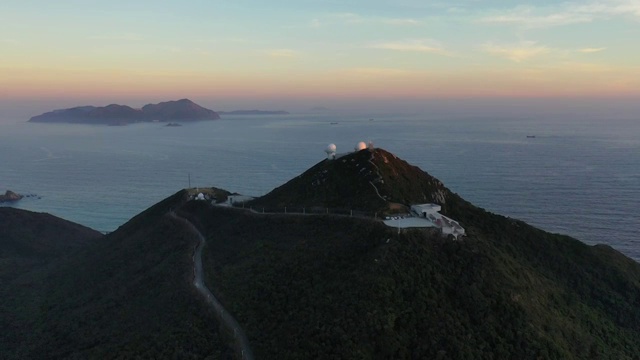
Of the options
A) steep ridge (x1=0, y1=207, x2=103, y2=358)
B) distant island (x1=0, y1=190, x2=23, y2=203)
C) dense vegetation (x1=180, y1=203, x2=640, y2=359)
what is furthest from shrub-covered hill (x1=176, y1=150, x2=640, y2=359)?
distant island (x1=0, y1=190, x2=23, y2=203)

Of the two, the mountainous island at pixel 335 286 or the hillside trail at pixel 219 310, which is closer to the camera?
the mountainous island at pixel 335 286

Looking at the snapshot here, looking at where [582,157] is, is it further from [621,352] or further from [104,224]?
[104,224]

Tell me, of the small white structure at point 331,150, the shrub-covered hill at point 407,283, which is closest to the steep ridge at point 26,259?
the shrub-covered hill at point 407,283

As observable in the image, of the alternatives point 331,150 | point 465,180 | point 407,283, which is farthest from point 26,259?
point 465,180

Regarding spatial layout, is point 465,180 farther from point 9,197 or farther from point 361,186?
point 9,197

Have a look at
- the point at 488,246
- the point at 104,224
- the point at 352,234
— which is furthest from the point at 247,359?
the point at 104,224

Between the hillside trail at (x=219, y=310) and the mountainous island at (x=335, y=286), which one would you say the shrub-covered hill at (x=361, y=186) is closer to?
the mountainous island at (x=335, y=286)
